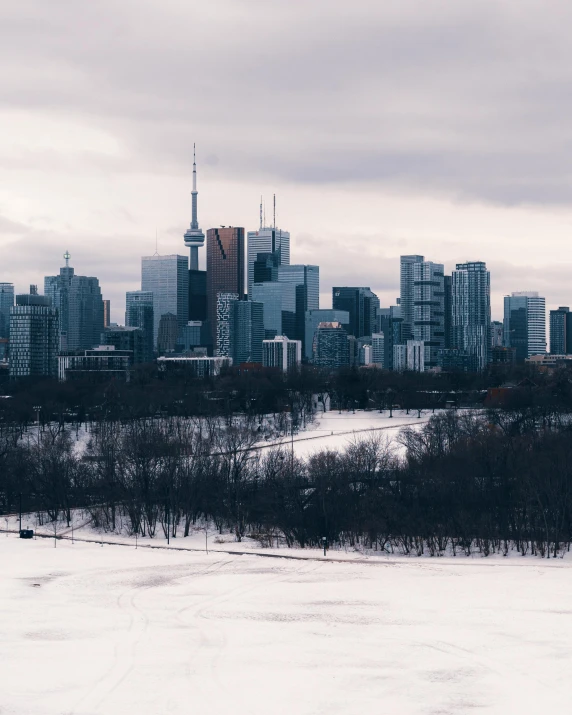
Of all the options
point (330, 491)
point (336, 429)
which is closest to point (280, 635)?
point (330, 491)

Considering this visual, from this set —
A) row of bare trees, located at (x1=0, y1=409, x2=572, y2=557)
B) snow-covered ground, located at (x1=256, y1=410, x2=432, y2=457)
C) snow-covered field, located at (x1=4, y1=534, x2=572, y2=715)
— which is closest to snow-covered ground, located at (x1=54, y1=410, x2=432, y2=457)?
snow-covered ground, located at (x1=256, y1=410, x2=432, y2=457)

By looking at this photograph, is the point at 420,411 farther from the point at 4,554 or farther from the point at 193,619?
the point at 193,619

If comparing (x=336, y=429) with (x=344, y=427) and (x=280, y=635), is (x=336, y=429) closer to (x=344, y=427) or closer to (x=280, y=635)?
(x=344, y=427)

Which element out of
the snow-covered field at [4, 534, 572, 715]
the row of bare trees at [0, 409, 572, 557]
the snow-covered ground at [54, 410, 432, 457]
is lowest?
the snow-covered field at [4, 534, 572, 715]

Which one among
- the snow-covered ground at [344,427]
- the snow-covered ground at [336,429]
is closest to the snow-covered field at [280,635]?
the snow-covered ground at [344,427]

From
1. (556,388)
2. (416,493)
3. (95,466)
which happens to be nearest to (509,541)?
(416,493)

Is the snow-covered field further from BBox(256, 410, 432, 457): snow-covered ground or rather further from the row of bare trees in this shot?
BBox(256, 410, 432, 457): snow-covered ground
